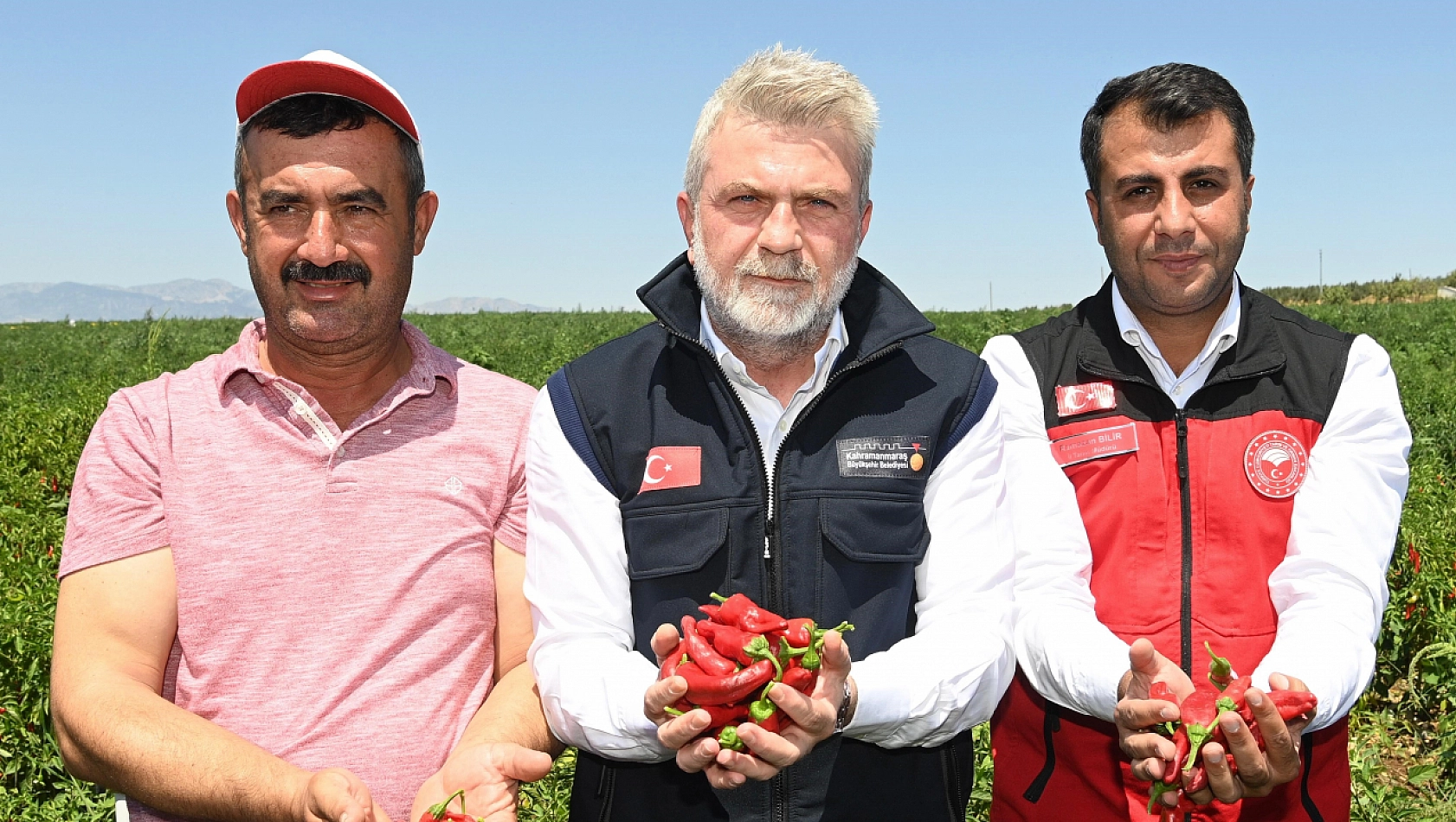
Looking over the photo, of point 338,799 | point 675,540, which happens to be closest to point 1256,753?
point 675,540

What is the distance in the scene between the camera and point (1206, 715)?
257 cm

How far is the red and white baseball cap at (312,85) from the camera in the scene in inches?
108

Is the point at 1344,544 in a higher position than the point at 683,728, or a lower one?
higher

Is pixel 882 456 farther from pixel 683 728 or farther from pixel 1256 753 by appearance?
pixel 1256 753

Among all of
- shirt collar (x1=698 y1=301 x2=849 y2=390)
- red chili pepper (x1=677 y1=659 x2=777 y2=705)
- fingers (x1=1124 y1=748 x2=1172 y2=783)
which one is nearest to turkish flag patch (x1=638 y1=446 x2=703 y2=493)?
shirt collar (x1=698 y1=301 x2=849 y2=390)

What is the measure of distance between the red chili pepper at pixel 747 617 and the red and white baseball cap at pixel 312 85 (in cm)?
153

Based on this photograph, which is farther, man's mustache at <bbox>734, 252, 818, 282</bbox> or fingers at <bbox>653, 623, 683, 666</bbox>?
man's mustache at <bbox>734, 252, 818, 282</bbox>

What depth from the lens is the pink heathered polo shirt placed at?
102 inches

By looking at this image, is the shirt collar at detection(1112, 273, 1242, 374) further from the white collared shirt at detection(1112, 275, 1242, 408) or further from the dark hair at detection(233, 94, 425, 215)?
the dark hair at detection(233, 94, 425, 215)

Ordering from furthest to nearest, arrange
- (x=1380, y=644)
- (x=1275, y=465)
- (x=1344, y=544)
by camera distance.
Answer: (x=1380, y=644) < (x=1275, y=465) < (x=1344, y=544)

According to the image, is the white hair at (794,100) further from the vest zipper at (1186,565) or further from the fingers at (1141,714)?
the fingers at (1141,714)

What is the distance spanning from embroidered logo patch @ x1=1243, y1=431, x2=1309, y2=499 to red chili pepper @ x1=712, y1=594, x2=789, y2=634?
137cm

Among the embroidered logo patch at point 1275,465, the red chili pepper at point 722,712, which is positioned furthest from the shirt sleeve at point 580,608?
the embroidered logo patch at point 1275,465

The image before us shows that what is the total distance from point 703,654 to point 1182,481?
1.43m
